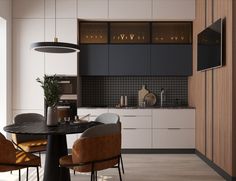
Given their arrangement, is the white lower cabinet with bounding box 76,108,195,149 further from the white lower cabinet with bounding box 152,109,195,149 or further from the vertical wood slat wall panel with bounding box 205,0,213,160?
the vertical wood slat wall panel with bounding box 205,0,213,160

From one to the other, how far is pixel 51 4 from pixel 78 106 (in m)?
1.91

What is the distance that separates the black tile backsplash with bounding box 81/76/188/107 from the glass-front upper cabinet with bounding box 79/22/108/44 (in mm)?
730

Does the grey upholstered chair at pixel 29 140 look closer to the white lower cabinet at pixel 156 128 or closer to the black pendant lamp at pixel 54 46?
the black pendant lamp at pixel 54 46

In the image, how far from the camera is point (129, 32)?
608 cm

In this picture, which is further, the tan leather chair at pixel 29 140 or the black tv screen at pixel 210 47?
the black tv screen at pixel 210 47

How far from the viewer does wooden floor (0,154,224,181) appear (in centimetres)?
414

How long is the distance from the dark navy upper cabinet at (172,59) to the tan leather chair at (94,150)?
288cm

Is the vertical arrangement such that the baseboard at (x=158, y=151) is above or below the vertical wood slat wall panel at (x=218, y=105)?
below

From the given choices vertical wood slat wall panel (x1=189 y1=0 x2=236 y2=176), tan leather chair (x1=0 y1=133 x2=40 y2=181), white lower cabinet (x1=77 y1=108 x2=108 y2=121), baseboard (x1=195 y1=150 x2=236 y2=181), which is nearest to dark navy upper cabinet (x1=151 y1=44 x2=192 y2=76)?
vertical wood slat wall panel (x1=189 y1=0 x2=236 y2=176)

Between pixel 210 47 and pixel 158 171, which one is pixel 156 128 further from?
pixel 210 47

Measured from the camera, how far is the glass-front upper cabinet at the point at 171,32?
598cm

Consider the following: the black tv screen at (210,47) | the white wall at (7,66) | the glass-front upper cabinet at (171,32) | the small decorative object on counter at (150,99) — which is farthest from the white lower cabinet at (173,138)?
the white wall at (7,66)

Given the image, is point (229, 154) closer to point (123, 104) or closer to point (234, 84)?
point (234, 84)

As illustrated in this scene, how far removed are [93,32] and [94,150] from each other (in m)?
3.47
